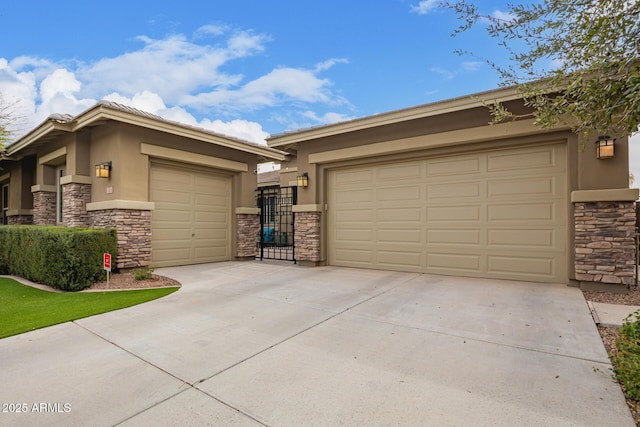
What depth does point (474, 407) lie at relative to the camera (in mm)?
2377

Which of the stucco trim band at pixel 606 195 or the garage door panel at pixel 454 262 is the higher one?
the stucco trim band at pixel 606 195

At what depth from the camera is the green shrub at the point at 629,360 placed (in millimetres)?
2465

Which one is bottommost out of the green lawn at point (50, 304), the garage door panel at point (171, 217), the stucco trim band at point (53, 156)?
the green lawn at point (50, 304)

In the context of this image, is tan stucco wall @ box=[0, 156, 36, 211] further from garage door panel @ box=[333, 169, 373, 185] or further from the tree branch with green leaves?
the tree branch with green leaves

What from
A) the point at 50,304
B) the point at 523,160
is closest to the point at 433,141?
the point at 523,160

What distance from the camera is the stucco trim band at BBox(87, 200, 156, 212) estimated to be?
7934 millimetres

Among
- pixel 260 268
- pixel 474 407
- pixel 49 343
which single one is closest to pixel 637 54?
pixel 474 407

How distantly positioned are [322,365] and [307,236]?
6.26 m

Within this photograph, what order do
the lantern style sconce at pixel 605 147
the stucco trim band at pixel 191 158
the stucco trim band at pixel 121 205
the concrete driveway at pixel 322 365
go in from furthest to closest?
the stucco trim band at pixel 191 158 < the stucco trim band at pixel 121 205 < the lantern style sconce at pixel 605 147 < the concrete driveway at pixel 322 365

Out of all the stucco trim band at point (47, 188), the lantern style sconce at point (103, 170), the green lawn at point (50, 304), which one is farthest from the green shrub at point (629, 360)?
the stucco trim band at point (47, 188)

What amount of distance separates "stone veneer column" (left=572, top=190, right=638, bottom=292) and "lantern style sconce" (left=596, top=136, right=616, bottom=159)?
0.63 meters

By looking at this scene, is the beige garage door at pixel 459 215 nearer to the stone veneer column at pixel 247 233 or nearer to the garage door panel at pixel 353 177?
the garage door panel at pixel 353 177

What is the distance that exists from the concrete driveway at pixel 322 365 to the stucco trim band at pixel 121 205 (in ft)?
12.8

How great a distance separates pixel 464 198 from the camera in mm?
7180
